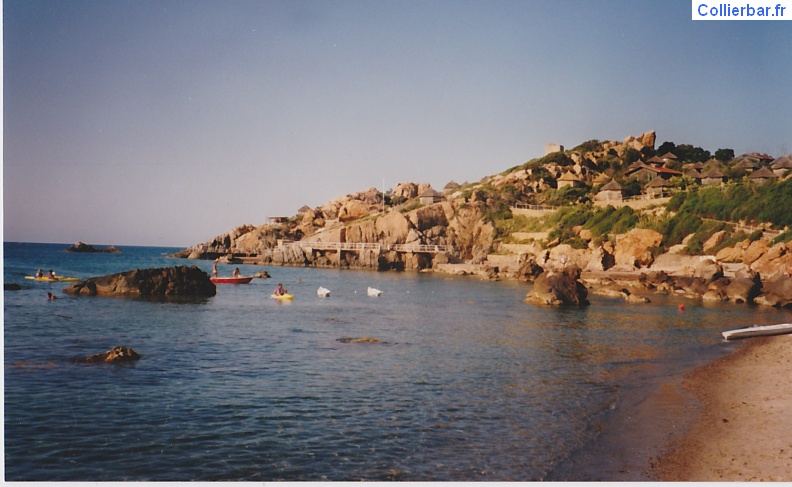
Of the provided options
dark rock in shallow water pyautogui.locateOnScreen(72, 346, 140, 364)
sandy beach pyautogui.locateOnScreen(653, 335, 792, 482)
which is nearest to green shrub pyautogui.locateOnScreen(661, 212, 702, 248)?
sandy beach pyautogui.locateOnScreen(653, 335, 792, 482)

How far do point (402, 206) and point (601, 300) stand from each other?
38.1m

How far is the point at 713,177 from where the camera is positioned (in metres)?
44.4

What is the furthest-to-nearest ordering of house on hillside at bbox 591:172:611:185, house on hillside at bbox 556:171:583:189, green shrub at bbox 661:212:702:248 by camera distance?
1. house on hillside at bbox 556:171:583:189
2. house on hillside at bbox 591:172:611:185
3. green shrub at bbox 661:212:702:248

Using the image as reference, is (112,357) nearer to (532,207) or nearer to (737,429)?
(737,429)

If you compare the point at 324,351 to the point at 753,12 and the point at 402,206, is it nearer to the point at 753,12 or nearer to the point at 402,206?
the point at 753,12

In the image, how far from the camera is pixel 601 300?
87.0ft

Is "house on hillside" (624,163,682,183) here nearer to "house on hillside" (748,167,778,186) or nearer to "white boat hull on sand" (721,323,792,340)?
"house on hillside" (748,167,778,186)

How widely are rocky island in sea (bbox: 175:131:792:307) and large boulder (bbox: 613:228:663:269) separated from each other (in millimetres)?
75

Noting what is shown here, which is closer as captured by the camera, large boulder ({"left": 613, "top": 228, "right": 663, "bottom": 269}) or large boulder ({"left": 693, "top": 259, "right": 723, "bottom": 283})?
large boulder ({"left": 693, "top": 259, "right": 723, "bottom": 283})

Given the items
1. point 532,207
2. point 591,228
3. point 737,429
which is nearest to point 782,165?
point 591,228

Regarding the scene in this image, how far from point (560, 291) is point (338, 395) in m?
15.4

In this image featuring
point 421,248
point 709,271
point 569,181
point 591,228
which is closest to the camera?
point 709,271

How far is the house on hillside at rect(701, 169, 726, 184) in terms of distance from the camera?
145 ft

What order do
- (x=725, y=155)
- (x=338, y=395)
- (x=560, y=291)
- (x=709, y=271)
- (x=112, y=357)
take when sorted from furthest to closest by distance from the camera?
(x=725, y=155)
(x=709, y=271)
(x=560, y=291)
(x=112, y=357)
(x=338, y=395)
